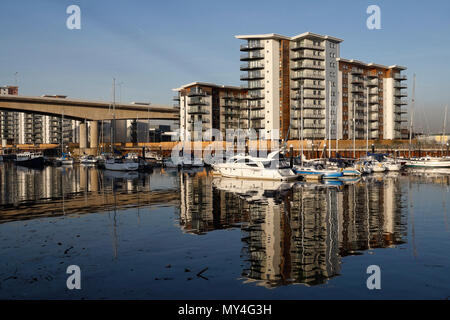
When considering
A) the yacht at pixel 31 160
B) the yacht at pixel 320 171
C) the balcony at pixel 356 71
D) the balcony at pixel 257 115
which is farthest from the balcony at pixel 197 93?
the yacht at pixel 320 171

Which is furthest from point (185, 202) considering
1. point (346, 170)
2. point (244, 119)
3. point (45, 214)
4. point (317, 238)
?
point (244, 119)

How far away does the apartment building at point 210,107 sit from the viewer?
124375 millimetres

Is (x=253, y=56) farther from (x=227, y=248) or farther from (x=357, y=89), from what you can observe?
(x=227, y=248)

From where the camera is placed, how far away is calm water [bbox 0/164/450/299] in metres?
12.5

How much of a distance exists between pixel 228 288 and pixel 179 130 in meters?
125

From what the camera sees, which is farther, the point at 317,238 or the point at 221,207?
the point at 221,207

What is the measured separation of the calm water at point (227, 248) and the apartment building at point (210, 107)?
305ft

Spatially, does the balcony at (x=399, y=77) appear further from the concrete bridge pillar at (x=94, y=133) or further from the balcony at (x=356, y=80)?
the concrete bridge pillar at (x=94, y=133)

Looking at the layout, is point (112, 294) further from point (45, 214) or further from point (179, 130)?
point (179, 130)

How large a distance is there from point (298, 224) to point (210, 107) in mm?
106056

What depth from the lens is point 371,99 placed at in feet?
419

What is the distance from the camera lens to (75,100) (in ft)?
399

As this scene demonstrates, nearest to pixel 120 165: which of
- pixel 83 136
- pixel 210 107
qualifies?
pixel 210 107
